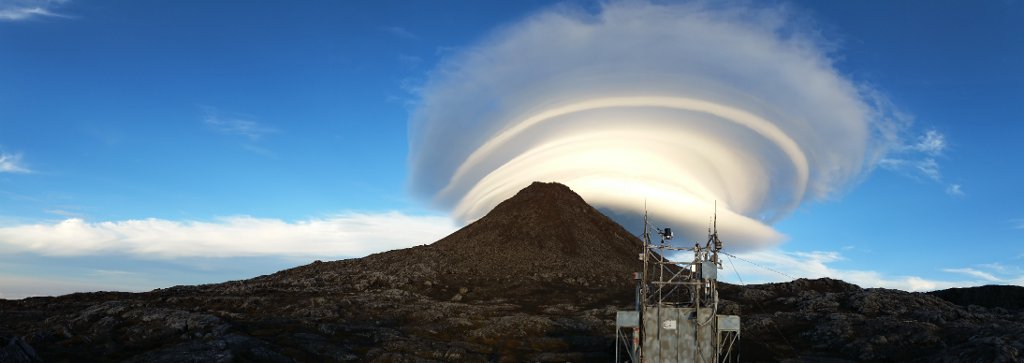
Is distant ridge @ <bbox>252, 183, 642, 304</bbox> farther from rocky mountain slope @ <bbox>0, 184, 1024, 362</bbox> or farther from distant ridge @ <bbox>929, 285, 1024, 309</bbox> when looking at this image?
distant ridge @ <bbox>929, 285, 1024, 309</bbox>

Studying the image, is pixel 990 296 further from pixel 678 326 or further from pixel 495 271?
pixel 678 326

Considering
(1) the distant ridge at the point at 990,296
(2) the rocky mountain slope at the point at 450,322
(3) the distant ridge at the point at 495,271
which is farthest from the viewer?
(3) the distant ridge at the point at 495,271

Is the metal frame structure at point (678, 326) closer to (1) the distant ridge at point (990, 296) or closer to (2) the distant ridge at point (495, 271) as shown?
(2) the distant ridge at point (495, 271)

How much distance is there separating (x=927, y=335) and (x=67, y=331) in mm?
112459

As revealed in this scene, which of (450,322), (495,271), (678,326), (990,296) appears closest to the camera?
(678,326)

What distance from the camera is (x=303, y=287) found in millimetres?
157625

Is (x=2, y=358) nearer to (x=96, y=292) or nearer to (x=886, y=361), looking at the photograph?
(x=886, y=361)

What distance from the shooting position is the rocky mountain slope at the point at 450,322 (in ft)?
268

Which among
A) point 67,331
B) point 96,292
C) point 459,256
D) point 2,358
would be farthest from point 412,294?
point 2,358

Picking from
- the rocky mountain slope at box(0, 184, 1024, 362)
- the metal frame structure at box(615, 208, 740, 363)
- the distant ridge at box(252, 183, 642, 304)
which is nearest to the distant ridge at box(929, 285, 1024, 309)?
the rocky mountain slope at box(0, 184, 1024, 362)

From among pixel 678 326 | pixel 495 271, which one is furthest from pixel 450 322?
pixel 495 271

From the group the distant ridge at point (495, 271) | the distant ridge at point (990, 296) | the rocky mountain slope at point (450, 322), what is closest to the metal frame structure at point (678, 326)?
the rocky mountain slope at point (450, 322)

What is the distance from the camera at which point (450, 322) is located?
110m

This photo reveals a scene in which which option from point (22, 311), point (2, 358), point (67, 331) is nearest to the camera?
point (2, 358)
